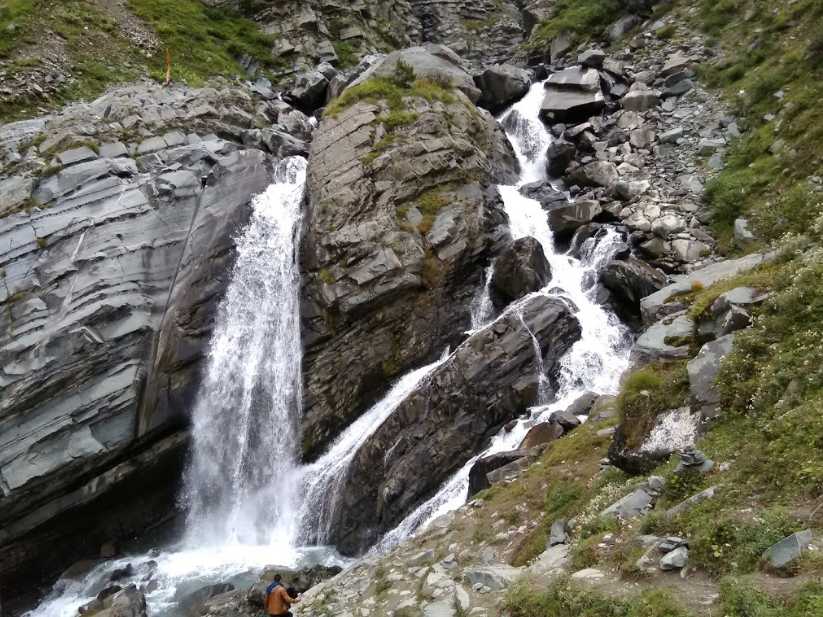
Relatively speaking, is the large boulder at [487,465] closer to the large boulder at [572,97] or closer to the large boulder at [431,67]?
the large boulder at [431,67]

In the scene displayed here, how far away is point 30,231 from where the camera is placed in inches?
923

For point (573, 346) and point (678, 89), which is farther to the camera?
point (678, 89)

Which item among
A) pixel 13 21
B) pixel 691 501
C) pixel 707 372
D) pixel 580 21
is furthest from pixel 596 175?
pixel 13 21

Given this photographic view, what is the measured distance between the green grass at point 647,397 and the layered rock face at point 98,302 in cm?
1672

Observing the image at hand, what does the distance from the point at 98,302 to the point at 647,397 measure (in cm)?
1887

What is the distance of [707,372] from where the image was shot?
33.6 ft

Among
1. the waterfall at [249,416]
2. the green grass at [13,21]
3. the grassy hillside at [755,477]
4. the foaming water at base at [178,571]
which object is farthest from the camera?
the green grass at [13,21]

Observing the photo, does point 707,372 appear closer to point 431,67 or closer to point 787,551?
point 787,551

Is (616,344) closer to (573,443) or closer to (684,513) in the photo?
(573,443)

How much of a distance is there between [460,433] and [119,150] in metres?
19.5

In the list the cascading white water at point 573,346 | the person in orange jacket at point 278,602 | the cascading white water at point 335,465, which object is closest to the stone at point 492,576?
the person in orange jacket at point 278,602

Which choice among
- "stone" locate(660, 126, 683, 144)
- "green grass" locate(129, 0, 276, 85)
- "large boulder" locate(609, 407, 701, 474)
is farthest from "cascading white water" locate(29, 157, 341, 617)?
"green grass" locate(129, 0, 276, 85)

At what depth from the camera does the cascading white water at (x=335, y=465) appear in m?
20.4

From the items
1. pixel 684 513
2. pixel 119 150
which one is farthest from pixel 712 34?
pixel 684 513
